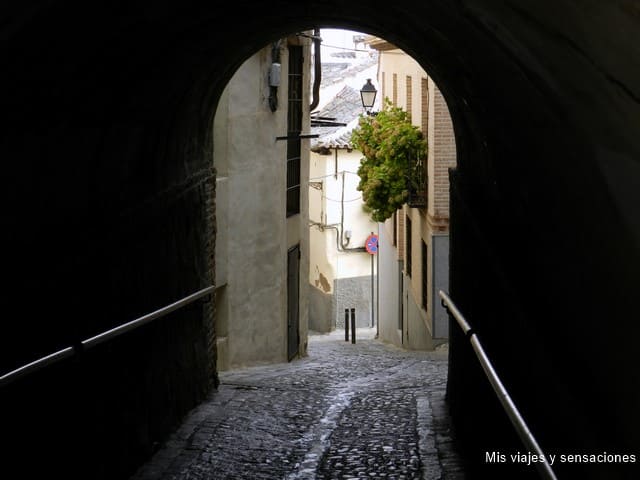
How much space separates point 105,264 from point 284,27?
11.7ft

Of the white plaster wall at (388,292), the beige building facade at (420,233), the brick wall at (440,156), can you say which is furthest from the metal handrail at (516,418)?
the white plaster wall at (388,292)

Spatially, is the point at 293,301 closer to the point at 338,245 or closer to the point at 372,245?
the point at 372,245

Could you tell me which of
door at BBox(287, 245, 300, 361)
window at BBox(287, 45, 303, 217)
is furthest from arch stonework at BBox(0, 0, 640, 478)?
window at BBox(287, 45, 303, 217)

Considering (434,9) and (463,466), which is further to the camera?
(463,466)

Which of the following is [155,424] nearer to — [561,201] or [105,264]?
[105,264]

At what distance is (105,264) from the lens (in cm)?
634

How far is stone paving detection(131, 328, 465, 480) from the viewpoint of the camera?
6.90m

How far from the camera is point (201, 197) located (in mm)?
9266

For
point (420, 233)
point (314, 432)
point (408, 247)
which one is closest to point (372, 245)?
point (408, 247)

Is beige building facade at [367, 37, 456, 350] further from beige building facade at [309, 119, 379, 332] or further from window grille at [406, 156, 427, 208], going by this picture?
beige building facade at [309, 119, 379, 332]

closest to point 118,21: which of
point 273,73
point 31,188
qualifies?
point 31,188

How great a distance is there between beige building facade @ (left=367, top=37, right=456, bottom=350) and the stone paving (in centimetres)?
444

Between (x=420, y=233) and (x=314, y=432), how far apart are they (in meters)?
10.5

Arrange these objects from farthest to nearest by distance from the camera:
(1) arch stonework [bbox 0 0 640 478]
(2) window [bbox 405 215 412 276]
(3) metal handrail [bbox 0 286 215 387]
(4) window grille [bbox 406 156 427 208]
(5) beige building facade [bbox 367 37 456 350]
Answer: (2) window [bbox 405 215 412 276], (4) window grille [bbox 406 156 427 208], (5) beige building facade [bbox 367 37 456 350], (3) metal handrail [bbox 0 286 215 387], (1) arch stonework [bbox 0 0 640 478]
